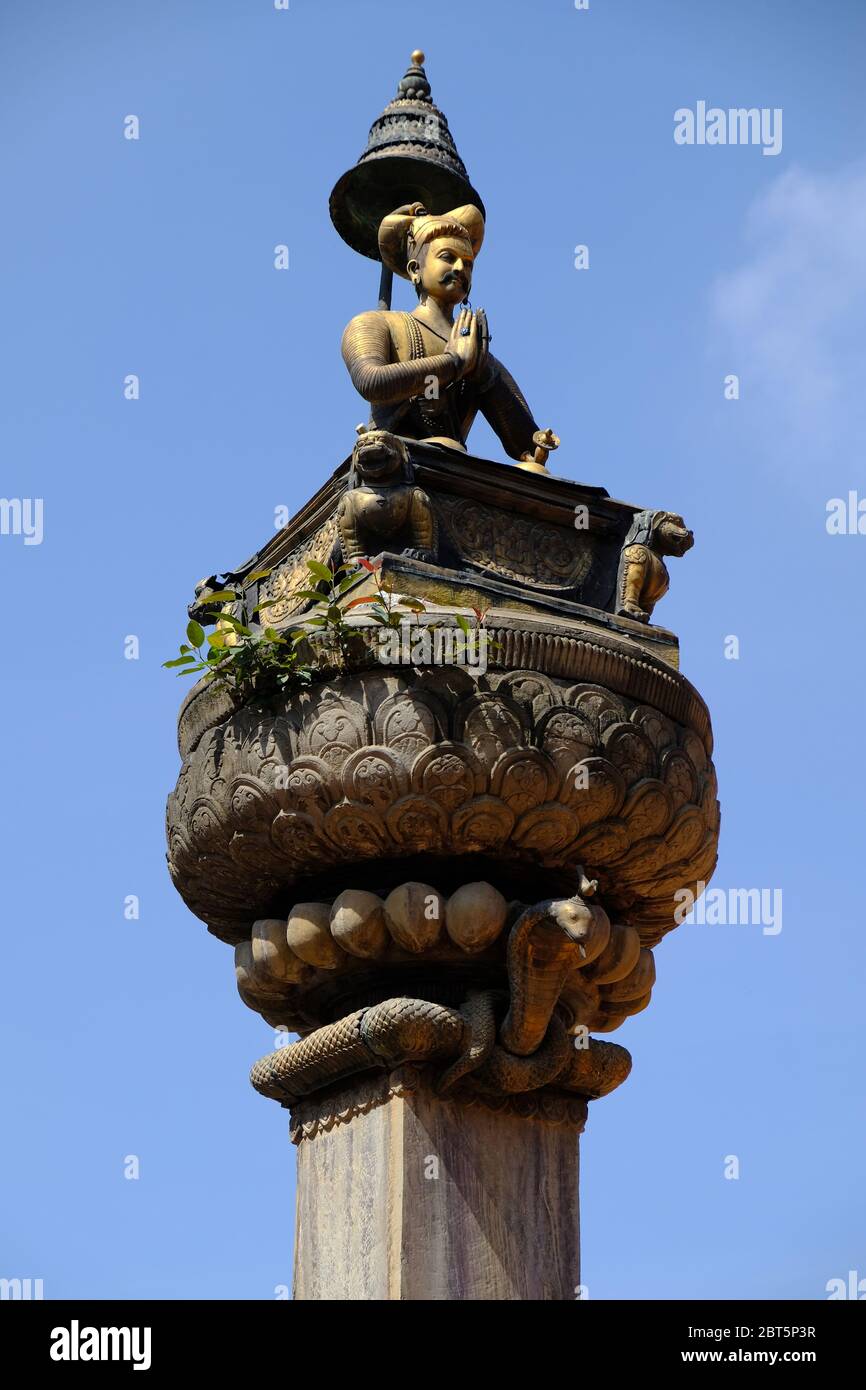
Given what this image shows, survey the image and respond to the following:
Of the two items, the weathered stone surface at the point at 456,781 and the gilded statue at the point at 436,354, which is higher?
the gilded statue at the point at 436,354

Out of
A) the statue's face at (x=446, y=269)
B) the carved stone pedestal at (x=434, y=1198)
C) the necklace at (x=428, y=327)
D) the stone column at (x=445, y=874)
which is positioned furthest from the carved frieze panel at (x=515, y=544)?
the carved stone pedestal at (x=434, y=1198)

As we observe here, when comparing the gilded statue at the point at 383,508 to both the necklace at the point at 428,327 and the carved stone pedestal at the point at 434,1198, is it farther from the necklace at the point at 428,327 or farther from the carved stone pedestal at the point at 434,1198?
the carved stone pedestal at the point at 434,1198

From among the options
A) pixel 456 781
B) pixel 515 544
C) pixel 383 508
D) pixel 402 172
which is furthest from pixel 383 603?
pixel 402 172

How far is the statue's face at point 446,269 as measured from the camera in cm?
1225

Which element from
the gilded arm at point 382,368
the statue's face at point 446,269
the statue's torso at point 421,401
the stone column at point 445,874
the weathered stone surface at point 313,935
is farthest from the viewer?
the statue's face at point 446,269

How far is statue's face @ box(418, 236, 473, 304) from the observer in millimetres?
12250

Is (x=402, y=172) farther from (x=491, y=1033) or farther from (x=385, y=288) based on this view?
(x=491, y=1033)

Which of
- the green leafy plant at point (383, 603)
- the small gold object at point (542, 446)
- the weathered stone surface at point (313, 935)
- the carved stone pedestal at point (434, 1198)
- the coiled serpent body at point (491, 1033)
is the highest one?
the small gold object at point (542, 446)

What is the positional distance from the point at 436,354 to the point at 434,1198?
4.46m

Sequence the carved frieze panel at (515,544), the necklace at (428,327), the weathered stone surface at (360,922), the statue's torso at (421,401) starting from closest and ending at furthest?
the weathered stone surface at (360,922) → the carved frieze panel at (515,544) → the statue's torso at (421,401) → the necklace at (428,327)

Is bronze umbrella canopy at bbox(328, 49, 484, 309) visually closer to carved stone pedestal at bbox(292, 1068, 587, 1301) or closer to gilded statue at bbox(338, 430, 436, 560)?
gilded statue at bbox(338, 430, 436, 560)

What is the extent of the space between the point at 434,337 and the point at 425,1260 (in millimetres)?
4876

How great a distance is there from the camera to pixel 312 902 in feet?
35.1

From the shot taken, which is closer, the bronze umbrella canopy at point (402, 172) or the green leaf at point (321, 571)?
the green leaf at point (321, 571)
